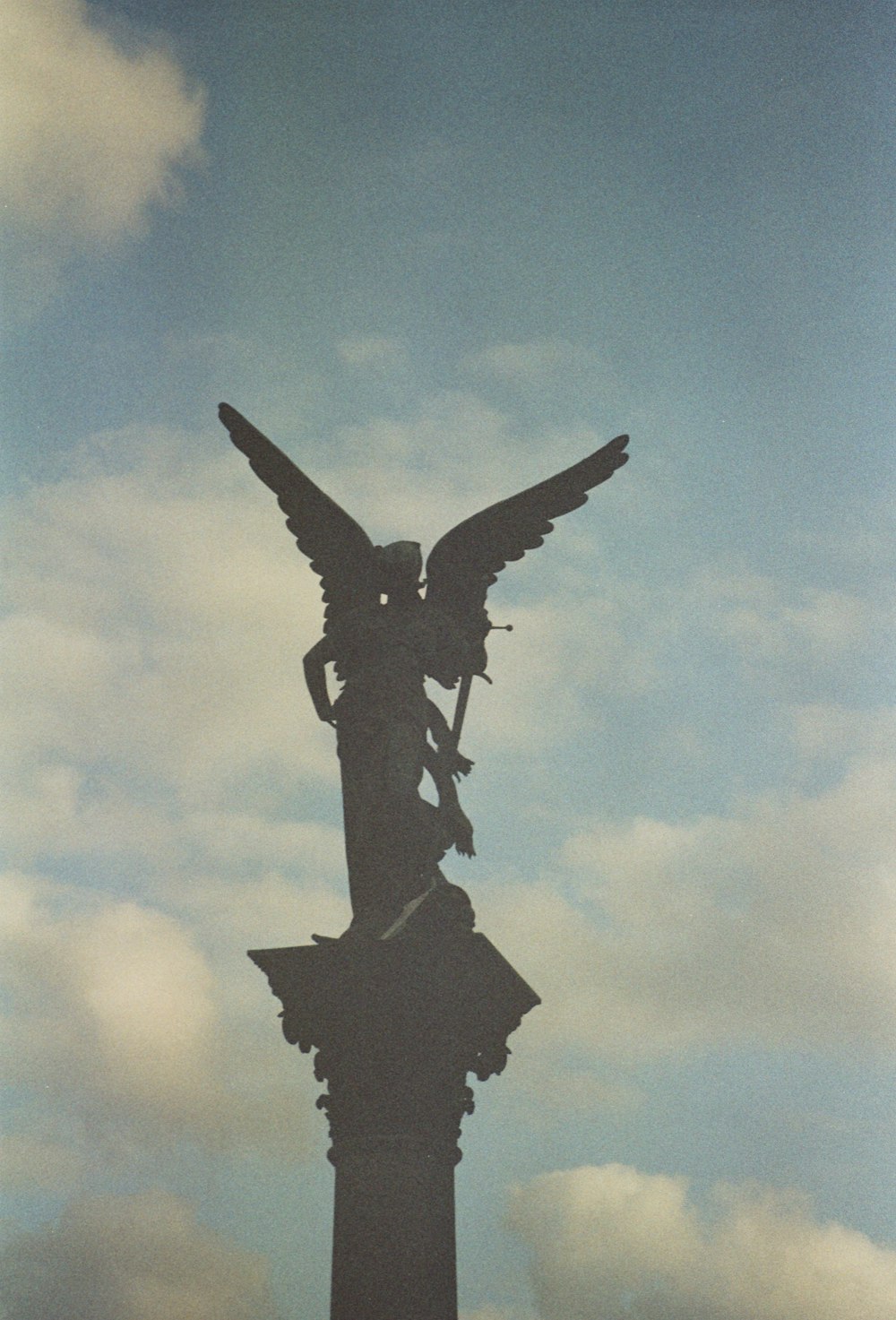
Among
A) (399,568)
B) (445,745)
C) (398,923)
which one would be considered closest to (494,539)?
(399,568)

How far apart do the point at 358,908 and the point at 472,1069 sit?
1.26 meters

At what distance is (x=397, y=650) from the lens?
10352mm

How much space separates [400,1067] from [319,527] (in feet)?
12.9

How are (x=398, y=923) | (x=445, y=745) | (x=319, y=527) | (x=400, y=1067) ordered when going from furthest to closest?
(x=319, y=527) → (x=445, y=745) → (x=398, y=923) → (x=400, y=1067)

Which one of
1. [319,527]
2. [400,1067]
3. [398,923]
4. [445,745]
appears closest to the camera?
[400,1067]

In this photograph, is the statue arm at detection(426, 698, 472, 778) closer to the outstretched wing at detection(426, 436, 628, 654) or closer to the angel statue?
the angel statue

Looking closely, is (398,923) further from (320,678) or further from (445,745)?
(320,678)

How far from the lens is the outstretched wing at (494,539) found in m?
10.9

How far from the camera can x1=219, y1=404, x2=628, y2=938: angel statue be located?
9883mm

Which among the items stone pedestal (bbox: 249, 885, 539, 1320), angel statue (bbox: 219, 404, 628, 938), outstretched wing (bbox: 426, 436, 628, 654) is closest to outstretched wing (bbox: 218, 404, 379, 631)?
angel statue (bbox: 219, 404, 628, 938)

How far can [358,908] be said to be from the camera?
9797 millimetres

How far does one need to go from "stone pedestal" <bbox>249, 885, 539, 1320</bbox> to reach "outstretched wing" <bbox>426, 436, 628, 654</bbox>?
2.41 m

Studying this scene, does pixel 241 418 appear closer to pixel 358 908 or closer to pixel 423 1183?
pixel 358 908

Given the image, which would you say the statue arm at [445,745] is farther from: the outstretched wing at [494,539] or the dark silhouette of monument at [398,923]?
the outstretched wing at [494,539]
